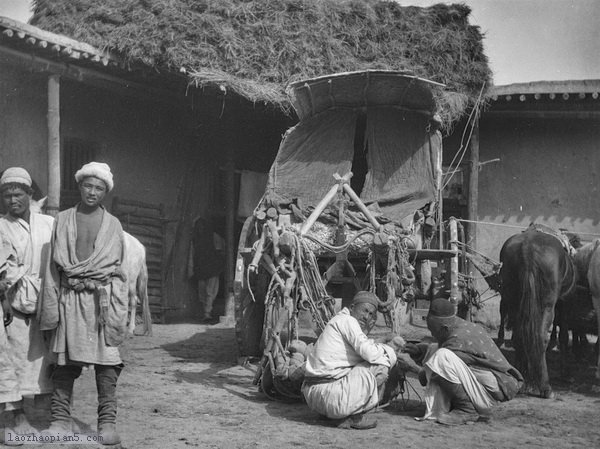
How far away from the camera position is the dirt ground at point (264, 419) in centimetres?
480

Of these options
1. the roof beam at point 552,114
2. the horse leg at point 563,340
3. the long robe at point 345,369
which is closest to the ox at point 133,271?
the long robe at point 345,369

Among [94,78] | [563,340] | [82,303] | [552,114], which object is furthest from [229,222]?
[82,303]

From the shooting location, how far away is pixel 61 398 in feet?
14.6

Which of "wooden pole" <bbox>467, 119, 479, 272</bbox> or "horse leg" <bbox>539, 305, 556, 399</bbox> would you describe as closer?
"horse leg" <bbox>539, 305, 556, 399</bbox>

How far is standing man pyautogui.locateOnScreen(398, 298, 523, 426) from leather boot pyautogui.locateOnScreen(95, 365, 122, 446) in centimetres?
221

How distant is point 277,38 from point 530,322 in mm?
7082

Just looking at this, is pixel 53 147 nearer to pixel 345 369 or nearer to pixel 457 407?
pixel 345 369

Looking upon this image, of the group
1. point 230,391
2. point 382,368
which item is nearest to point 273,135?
point 230,391

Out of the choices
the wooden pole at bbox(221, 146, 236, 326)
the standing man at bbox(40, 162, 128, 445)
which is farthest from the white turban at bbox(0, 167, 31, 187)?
the wooden pole at bbox(221, 146, 236, 326)

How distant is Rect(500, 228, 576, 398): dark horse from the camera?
6.65 metres

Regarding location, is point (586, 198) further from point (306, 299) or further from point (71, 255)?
point (71, 255)

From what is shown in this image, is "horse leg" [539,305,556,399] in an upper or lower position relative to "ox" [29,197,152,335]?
lower

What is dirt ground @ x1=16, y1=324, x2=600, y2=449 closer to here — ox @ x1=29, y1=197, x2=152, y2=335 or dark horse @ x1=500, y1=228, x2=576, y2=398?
dark horse @ x1=500, y1=228, x2=576, y2=398

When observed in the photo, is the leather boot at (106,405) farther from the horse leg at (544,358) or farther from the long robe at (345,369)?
the horse leg at (544,358)
